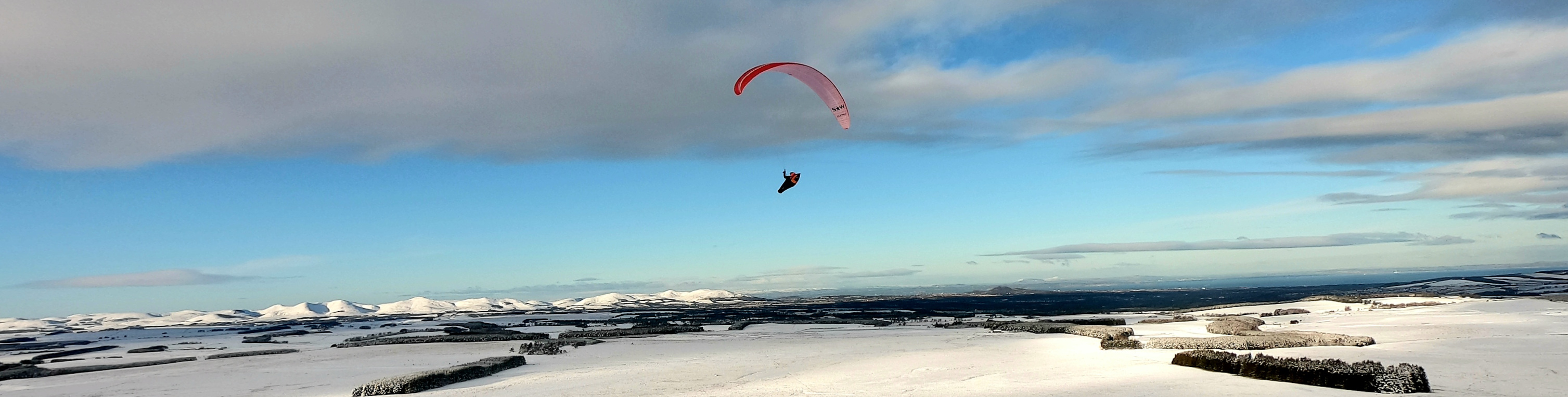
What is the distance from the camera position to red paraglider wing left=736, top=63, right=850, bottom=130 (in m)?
28.8

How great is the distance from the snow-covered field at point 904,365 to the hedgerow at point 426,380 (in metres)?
0.50

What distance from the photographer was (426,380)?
91.4 ft

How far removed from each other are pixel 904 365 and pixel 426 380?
18135 millimetres

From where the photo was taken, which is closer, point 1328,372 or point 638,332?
point 1328,372

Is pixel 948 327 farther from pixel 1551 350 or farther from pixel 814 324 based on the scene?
pixel 1551 350

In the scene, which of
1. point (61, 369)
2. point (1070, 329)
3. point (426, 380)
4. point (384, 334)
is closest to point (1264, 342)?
point (1070, 329)

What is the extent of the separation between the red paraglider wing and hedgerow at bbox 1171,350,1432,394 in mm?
15087

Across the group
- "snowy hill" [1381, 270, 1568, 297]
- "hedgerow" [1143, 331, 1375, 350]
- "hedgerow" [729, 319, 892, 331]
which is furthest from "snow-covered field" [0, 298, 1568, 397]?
"snowy hill" [1381, 270, 1568, 297]

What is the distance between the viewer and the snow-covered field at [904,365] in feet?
77.4

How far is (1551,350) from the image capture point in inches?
1083

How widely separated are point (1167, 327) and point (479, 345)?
46556 mm

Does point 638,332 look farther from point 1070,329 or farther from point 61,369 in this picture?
point 61,369

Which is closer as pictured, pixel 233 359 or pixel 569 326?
pixel 233 359

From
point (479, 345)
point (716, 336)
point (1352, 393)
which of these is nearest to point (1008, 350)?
point (1352, 393)
